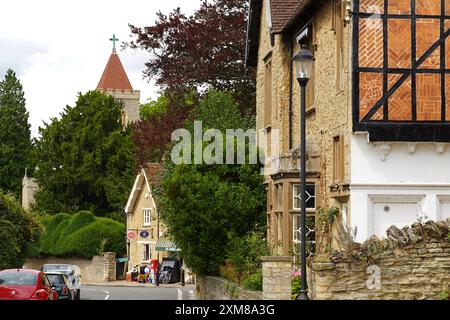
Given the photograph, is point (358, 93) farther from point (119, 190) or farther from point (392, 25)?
point (119, 190)

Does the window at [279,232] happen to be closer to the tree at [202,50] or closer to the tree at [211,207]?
the tree at [211,207]

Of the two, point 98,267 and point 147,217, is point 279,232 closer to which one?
point 98,267

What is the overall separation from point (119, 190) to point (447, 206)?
6279 centimetres

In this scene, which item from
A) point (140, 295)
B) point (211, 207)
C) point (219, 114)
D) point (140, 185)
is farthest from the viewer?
point (140, 185)

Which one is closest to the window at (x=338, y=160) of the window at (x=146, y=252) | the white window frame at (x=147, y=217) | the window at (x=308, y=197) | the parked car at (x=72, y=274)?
the window at (x=308, y=197)

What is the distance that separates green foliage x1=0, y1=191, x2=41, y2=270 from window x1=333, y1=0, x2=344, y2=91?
17323 millimetres

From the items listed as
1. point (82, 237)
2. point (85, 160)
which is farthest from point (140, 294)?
point (85, 160)

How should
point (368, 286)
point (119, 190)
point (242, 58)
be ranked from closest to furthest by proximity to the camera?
point (368, 286)
point (242, 58)
point (119, 190)

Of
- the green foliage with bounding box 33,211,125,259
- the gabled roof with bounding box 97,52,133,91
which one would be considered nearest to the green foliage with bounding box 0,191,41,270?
the green foliage with bounding box 33,211,125,259

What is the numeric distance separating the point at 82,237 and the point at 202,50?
29.4 m

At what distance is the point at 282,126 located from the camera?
29688mm

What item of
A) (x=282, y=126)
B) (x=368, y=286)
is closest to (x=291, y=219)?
(x=282, y=126)

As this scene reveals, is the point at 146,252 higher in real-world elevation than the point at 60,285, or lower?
higher

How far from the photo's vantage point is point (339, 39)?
2423 centimetres
